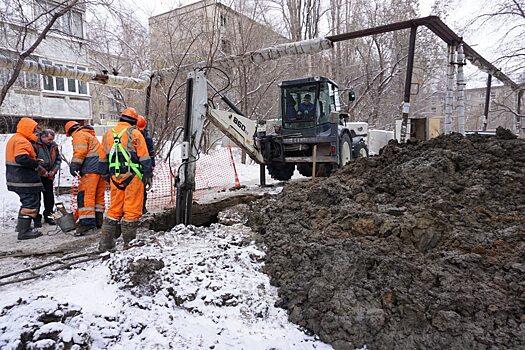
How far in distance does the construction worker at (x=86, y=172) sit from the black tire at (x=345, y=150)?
529 centimetres

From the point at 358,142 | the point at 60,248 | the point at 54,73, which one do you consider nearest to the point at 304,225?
the point at 60,248

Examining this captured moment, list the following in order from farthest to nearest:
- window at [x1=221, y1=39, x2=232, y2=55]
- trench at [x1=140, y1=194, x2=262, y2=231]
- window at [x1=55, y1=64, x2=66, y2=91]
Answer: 1. window at [x1=55, y1=64, x2=66, y2=91]
2. window at [x1=221, y1=39, x2=232, y2=55]
3. trench at [x1=140, y1=194, x2=262, y2=231]

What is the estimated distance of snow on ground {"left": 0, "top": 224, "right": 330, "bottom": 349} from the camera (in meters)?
2.44

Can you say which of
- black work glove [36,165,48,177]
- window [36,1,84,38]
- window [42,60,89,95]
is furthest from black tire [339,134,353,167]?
window [42,60,89,95]

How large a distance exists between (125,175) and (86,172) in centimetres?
164

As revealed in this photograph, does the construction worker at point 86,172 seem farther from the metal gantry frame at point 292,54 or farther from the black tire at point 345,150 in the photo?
the black tire at point 345,150

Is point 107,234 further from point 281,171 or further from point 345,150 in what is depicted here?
point 281,171

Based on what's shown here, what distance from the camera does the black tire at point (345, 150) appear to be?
858cm

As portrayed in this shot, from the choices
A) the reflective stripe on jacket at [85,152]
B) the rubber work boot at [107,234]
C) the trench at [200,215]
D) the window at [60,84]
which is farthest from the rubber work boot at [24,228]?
the window at [60,84]

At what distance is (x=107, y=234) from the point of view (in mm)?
4363

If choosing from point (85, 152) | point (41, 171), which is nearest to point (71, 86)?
point (41, 171)

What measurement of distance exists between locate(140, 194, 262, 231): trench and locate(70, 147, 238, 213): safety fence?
67cm

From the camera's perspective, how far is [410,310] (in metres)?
2.67

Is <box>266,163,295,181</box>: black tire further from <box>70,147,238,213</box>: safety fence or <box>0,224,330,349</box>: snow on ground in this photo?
<box>0,224,330,349</box>: snow on ground
